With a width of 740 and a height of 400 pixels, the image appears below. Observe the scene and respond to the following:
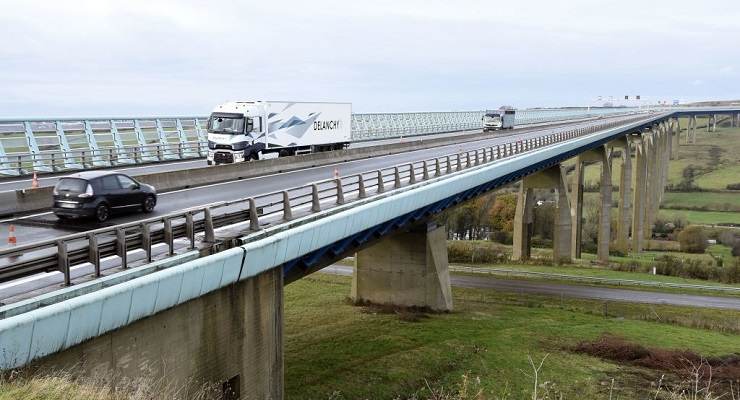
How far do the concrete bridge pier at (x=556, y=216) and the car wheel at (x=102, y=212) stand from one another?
52.5m

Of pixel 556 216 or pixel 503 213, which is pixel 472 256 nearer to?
pixel 556 216

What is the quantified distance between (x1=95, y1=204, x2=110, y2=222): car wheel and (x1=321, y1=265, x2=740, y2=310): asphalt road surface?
32.6m

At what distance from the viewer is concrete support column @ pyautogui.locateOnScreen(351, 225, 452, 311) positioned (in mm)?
35469

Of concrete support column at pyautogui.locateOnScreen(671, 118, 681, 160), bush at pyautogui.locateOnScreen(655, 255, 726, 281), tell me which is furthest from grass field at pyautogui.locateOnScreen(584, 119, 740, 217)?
bush at pyautogui.locateOnScreen(655, 255, 726, 281)

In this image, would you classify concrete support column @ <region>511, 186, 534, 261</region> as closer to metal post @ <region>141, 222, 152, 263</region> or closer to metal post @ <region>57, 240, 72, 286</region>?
metal post @ <region>141, 222, 152, 263</region>

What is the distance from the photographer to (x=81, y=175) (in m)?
16.7

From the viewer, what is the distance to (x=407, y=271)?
36000mm

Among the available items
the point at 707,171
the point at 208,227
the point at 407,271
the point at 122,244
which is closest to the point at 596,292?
the point at 407,271

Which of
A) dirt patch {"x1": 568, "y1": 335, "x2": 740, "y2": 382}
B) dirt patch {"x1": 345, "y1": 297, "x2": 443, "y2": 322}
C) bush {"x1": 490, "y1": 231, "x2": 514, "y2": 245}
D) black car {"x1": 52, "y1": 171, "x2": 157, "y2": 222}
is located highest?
black car {"x1": 52, "y1": 171, "x2": 157, "y2": 222}

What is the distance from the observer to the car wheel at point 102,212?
16578 millimetres

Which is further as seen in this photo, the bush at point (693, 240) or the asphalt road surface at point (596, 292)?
the bush at point (693, 240)

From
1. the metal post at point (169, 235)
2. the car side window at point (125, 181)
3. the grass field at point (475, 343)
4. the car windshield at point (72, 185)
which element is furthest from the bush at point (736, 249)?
the metal post at point (169, 235)

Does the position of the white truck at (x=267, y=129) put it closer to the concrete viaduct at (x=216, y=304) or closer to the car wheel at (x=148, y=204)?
the concrete viaduct at (x=216, y=304)

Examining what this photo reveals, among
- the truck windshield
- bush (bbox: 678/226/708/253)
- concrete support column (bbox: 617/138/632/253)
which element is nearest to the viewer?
the truck windshield
